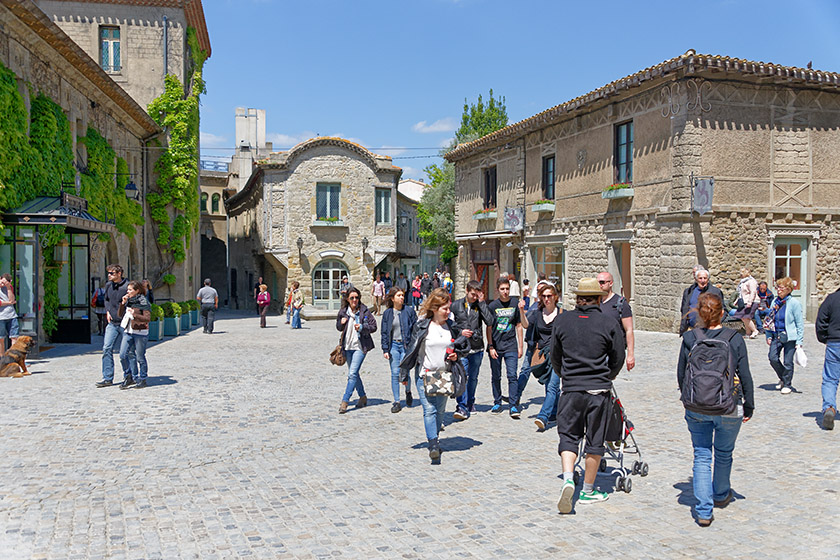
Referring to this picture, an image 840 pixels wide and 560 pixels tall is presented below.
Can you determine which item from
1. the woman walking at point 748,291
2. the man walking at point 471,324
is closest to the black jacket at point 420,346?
the man walking at point 471,324

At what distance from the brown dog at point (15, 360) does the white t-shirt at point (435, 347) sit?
803 centimetres

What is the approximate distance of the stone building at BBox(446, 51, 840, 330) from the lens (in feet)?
56.6

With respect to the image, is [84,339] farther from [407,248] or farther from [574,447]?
[407,248]

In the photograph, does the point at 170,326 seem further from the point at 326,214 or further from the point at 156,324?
the point at 326,214

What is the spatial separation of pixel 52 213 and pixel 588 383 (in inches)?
484

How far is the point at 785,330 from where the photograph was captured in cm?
966

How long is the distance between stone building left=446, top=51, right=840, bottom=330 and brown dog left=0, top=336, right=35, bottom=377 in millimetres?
14139

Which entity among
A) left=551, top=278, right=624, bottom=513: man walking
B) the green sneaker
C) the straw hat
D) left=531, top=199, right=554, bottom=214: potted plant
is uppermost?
left=531, top=199, right=554, bottom=214: potted plant

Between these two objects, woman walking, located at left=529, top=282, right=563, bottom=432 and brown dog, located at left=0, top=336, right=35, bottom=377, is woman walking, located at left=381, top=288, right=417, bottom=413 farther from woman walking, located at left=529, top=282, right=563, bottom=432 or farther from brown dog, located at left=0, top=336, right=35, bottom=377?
brown dog, located at left=0, top=336, right=35, bottom=377

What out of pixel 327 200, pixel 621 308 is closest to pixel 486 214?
pixel 327 200

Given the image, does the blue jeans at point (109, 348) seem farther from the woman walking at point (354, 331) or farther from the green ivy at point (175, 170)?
the green ivy at point (175, 170)

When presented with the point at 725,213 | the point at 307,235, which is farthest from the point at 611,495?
the point at 307,235

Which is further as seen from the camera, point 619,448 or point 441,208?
point 441,208

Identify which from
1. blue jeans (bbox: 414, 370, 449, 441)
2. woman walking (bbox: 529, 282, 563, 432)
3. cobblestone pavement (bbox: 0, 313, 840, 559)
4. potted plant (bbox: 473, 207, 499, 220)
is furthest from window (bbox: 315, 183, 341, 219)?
blue jeans (bbox: 414, 370, 449, 441)
